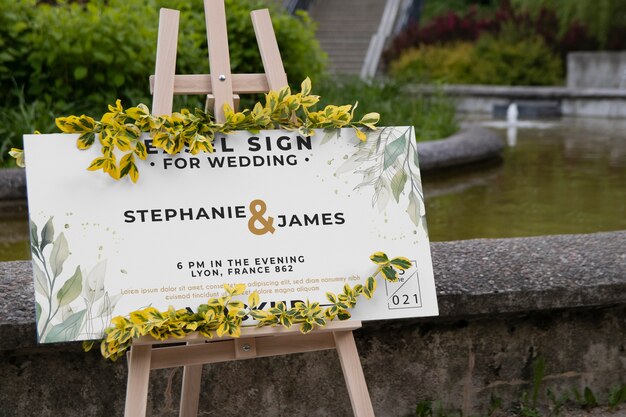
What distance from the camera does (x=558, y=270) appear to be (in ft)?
9.54

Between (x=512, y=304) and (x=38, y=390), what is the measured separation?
1.37 metres

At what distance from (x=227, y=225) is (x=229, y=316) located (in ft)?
0.77

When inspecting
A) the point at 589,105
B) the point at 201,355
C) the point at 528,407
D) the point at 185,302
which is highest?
the point at 185,302

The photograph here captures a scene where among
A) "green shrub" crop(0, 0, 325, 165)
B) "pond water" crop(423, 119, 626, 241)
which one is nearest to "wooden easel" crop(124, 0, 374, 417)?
"pond water" crop(423, 119, 626, 241)

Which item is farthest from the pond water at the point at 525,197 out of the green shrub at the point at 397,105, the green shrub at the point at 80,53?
the green shrub at the point at 80,53

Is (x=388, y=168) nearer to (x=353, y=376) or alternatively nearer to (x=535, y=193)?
(x=353, y=376)

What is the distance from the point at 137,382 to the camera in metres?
2.16

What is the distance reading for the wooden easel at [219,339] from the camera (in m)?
2.18

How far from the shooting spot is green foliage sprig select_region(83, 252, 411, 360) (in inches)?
83.4

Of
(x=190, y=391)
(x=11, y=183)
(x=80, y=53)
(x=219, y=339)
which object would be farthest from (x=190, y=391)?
(x=80, y=53)

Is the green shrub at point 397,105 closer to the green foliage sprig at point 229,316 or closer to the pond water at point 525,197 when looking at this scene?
A: the pond water at point 525,197

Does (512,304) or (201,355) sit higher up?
(201,355)

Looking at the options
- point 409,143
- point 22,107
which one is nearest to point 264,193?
point 409,143

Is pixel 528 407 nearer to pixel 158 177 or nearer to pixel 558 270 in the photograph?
A: pixel 558 270
